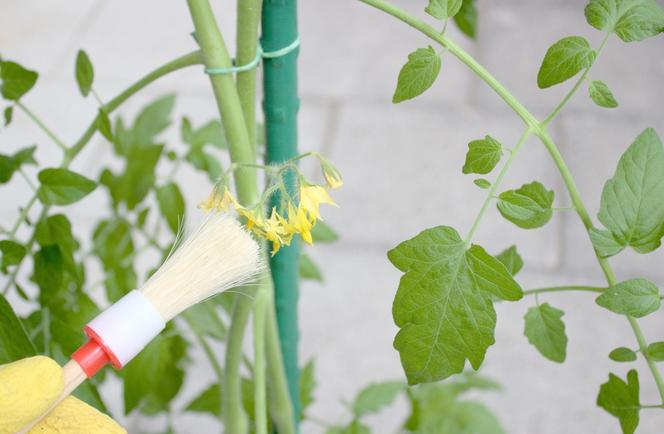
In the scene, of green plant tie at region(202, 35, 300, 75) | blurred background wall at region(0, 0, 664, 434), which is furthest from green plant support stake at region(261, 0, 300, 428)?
blurred background wall at region(0, 0, 664, 434)

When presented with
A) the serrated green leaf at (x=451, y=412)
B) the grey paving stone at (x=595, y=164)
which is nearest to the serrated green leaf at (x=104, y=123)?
the serrated green leaf at (x=451, y=412)

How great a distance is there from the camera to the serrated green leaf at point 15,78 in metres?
0.42

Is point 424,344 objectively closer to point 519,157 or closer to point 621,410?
point 621,410

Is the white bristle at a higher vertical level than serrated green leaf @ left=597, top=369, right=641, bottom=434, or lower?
higher

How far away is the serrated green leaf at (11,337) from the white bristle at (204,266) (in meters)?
0.10

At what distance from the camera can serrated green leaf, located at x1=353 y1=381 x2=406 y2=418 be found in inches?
23.6

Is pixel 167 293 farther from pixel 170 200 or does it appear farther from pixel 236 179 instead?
pixel 170 200

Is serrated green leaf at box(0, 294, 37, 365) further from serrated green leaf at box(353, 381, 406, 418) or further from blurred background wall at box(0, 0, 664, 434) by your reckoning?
blurred background wall at box(0, 0, 664, 434)

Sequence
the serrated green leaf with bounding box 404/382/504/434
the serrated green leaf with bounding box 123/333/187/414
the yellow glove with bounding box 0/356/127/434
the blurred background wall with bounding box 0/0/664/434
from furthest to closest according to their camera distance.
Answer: the blurred background wall with bounding box 0/0/664/434 → the serrated green leaf with bounding box 404/382/504/434 → the serrated green leaf with bounding box 123/333/187/414 → the yellow glove with bounding box 0/356/127/434

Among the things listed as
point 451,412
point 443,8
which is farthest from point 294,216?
point 451,412

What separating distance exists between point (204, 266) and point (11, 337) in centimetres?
12

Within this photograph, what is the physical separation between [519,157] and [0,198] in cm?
82

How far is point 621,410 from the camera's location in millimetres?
360

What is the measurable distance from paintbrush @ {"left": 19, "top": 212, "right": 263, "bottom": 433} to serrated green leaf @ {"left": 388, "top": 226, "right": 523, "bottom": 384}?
6 centimetres
